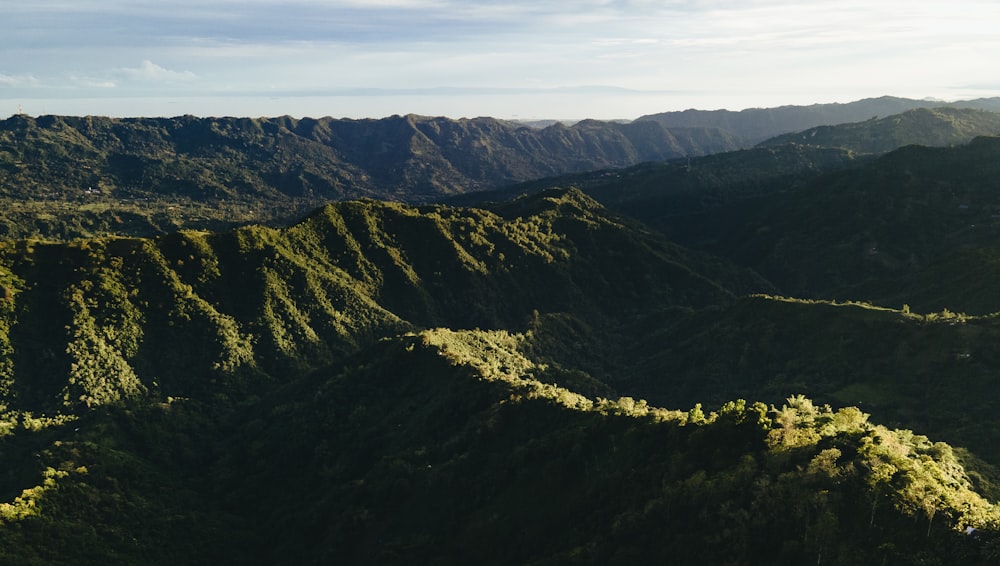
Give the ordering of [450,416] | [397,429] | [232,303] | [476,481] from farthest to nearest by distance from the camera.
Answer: [232,303], [397,429], [450,416], [476,481]

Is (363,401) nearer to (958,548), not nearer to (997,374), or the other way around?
(958,548)

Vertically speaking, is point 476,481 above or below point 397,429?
above

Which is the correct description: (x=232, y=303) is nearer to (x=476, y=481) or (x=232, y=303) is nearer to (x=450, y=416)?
(x=450, y=416)

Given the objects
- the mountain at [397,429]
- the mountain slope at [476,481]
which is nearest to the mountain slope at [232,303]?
the mountain at [397,429]

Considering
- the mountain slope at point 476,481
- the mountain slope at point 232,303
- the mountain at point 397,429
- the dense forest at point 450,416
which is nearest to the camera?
the mountain slope at point 476,481

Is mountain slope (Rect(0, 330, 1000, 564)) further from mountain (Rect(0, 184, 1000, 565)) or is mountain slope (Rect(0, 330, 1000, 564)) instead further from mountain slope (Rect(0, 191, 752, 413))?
mountain slope (Rect(0, 191, 752, 413))

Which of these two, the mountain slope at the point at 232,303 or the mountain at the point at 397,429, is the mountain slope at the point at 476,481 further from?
the mountain slope at the point at 232,303

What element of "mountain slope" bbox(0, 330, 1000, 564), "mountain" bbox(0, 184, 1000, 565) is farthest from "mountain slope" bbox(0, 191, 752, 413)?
"mountain slope" bbox(0, 330, 1000, 564)

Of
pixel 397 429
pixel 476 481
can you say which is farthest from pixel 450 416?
pixel 476 481

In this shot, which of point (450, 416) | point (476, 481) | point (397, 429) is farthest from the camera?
point (397, 429)

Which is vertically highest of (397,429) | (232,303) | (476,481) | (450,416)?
(232,303)

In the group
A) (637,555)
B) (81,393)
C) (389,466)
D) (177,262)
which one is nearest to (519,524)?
(637,555)
